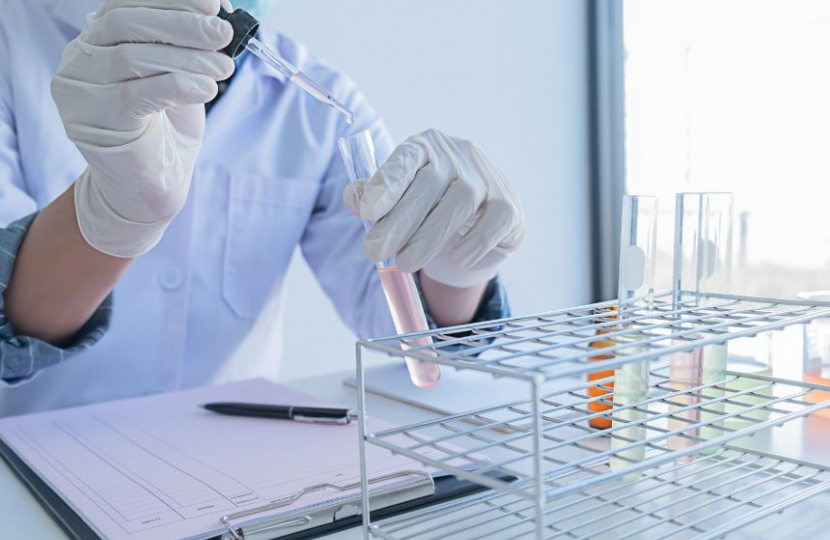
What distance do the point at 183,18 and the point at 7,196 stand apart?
630 mm

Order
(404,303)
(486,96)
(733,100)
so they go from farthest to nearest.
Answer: (733,100) → (486,96) → (404,303)

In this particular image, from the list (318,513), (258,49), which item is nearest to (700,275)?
(318,513)

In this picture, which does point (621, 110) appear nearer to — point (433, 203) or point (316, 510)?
point (433, 203)

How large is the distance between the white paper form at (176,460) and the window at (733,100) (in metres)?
2.38

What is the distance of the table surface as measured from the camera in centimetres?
63

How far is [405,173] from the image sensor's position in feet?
2.71

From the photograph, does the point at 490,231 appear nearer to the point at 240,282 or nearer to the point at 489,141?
the point at 240,282

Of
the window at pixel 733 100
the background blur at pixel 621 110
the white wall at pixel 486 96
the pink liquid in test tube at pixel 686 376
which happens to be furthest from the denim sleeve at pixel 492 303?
the window at pixel 733 100

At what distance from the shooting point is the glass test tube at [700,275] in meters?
0.73

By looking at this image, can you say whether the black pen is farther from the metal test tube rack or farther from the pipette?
the pipette

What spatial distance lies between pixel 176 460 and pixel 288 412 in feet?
0.59

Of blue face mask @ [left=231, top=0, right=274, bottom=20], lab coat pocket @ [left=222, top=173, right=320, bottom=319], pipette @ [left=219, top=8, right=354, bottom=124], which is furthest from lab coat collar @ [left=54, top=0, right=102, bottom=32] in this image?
pipette @ [left=219, top=8, right=354, bottom=124]

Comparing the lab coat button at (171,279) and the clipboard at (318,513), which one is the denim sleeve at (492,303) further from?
the clipboard at (318,513)

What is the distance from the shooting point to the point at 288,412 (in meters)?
0.98
